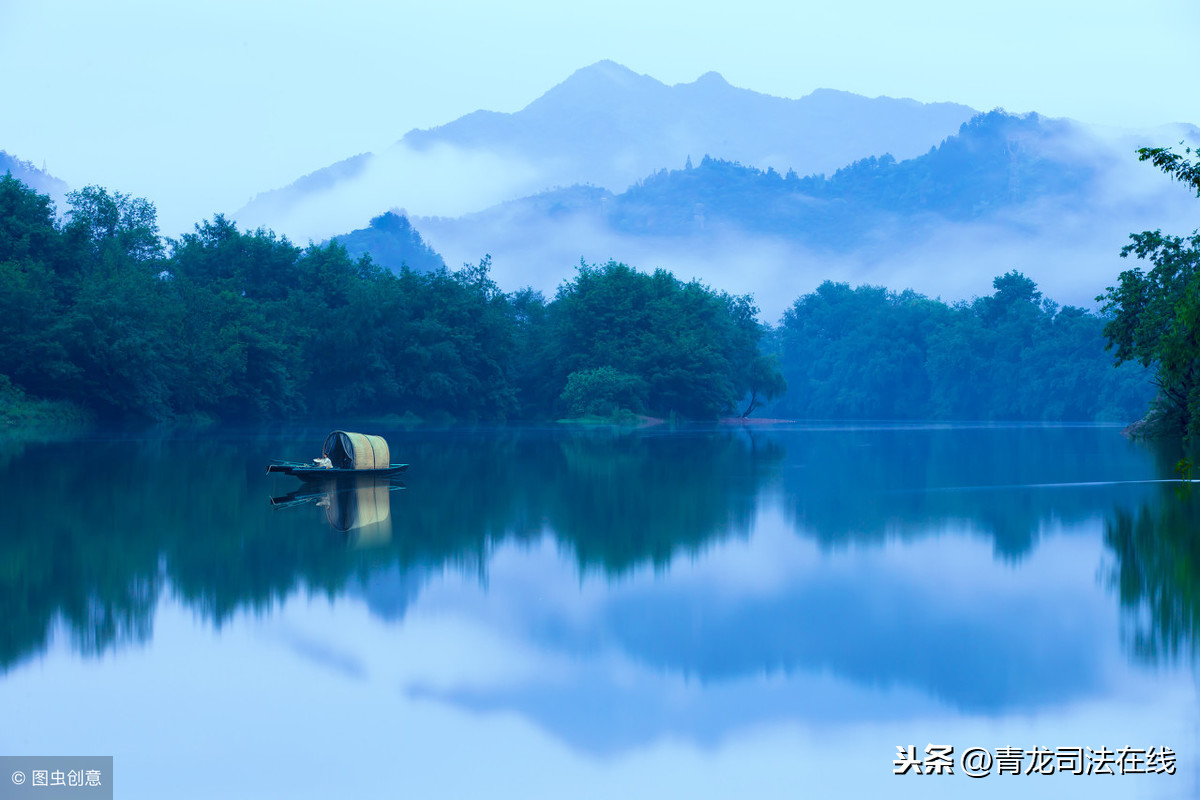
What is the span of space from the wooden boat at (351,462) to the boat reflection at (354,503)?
188 mm

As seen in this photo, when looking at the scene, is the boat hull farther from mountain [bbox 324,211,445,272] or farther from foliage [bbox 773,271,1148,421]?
mountain [bbox 324,211,445,272]

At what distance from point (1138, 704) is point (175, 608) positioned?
685 cm

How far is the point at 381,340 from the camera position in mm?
64938

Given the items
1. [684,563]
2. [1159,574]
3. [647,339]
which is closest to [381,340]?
[647,339]

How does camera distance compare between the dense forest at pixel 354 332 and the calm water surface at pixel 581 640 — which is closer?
the calm water surface at pixel 581 640

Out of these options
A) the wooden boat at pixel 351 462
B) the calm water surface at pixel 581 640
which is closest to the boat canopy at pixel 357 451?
the wooden boat at pixel 351 462

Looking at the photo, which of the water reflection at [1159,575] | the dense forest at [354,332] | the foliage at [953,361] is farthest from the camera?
the foliage at [953,361]

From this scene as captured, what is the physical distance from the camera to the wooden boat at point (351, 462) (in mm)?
19750

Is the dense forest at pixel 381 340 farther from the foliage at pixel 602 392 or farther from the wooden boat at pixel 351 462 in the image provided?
the wooden boat at pixel 351 462

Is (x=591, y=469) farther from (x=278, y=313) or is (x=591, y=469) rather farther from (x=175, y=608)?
(x=278, y=313)

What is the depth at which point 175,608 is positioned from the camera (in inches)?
368

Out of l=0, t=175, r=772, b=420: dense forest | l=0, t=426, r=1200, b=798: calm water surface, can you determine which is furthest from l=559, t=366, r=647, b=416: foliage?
l=0, t=426, r=1200, b=798: calm water surface

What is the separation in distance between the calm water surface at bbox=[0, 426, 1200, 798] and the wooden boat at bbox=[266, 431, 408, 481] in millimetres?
2382

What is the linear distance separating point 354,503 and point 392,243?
446 ft
